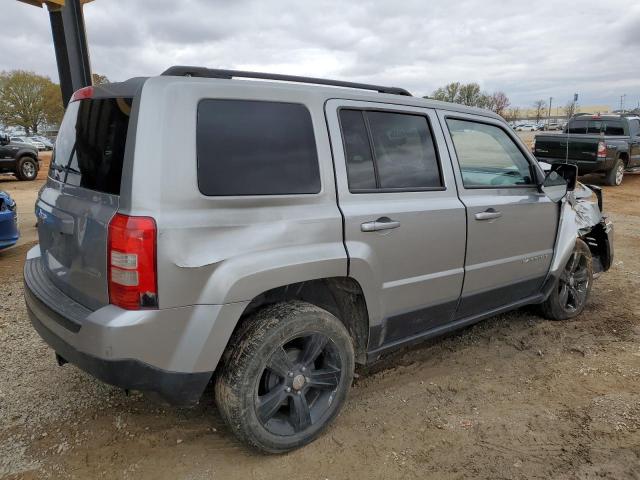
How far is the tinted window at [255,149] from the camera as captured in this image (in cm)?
223

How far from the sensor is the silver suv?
210 centimetres

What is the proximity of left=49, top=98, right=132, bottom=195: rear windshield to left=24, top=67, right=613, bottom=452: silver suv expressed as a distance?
12 mm

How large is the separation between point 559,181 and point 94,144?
3.20 m

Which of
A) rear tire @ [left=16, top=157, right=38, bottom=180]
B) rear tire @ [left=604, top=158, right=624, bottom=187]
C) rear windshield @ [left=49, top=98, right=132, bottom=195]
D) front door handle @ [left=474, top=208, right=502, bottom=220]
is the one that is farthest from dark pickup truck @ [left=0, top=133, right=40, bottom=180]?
rear tire @ [left=604, top=158, right=624, bottom=187]

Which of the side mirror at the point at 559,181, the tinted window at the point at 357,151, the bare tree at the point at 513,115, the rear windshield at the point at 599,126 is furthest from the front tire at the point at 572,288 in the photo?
the bare tree at the point at 513,115

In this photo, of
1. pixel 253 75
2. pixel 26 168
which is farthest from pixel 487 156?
pixel 26 168

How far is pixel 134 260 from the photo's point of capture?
2.04m

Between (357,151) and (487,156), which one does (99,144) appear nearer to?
(357,151)

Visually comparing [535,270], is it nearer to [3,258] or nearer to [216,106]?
[216,106]

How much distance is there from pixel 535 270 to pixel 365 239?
1.86 metres

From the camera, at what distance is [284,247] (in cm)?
237

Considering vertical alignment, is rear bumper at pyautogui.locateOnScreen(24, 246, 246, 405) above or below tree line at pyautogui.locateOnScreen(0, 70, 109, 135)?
below

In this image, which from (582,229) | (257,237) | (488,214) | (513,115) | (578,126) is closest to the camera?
(257,237)

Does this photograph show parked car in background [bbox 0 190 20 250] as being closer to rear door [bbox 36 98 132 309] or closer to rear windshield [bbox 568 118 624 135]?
rear door [bbox 36 98 132 309]
